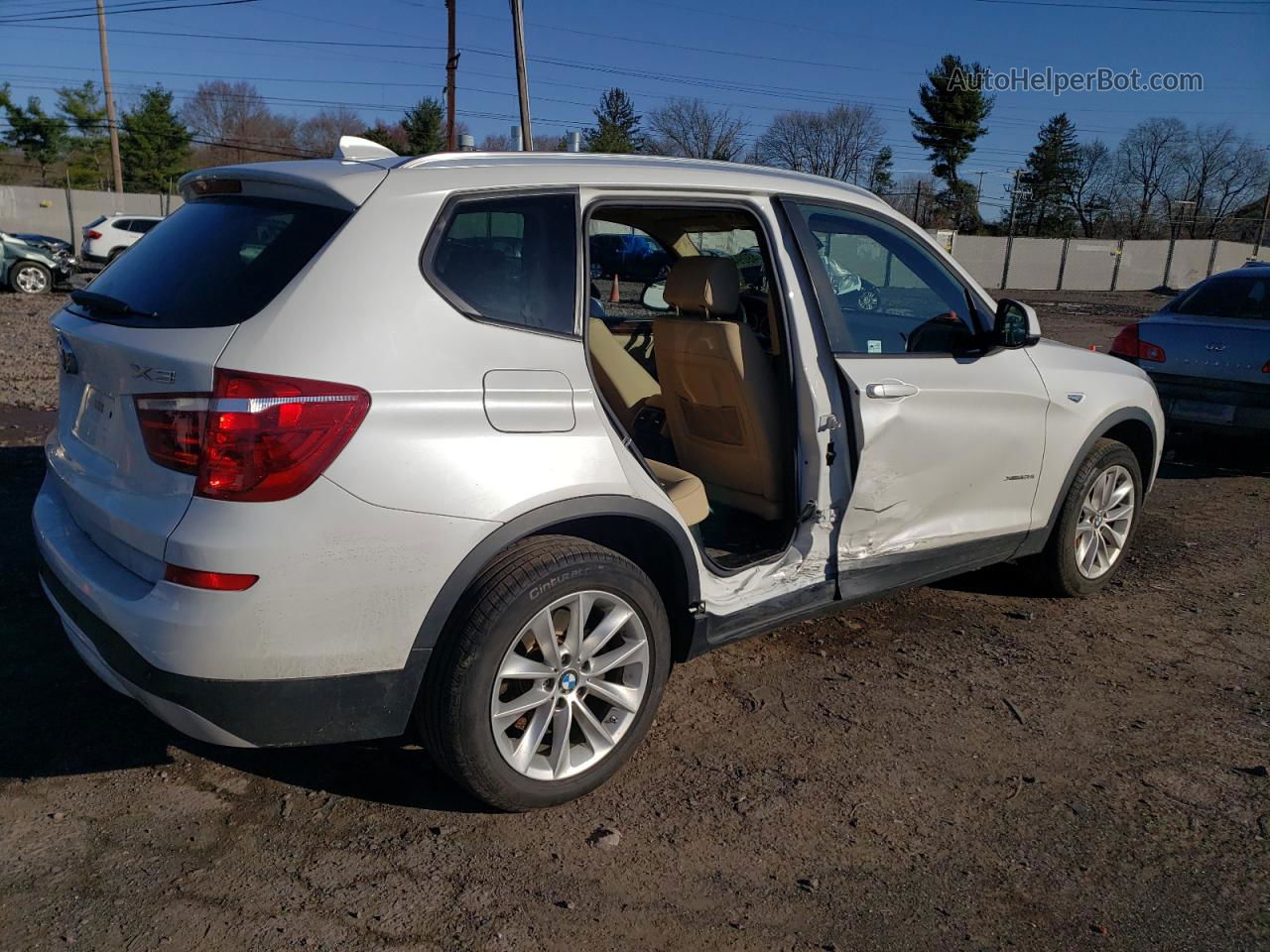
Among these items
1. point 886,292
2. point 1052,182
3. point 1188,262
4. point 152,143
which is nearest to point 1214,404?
point 886,292

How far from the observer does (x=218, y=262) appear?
271 centimetres

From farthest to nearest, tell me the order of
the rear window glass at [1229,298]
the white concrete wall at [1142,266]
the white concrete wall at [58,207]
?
1. the white concrete wall at [1142,266]
2. the white concrete wall at [58,207]
3. the rear window glass at [1229,298]

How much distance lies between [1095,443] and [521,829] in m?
3.32

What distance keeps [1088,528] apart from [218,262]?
4017mm

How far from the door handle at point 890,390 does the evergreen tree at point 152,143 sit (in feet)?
185

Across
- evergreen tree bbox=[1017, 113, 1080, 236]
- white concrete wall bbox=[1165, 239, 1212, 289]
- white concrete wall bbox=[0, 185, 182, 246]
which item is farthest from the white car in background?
evergreen tree bbox=[1017, 113, 1080, 236]

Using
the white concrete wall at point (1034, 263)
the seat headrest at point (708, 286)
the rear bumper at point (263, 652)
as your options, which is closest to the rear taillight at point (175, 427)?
the rear bumper at point (263, 652)

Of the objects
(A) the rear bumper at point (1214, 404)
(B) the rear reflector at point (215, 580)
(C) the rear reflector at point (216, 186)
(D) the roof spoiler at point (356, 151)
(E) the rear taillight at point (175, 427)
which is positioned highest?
(D) the roof spoiler at point (356, 151)

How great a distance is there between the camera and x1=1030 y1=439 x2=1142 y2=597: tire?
4.53 meters

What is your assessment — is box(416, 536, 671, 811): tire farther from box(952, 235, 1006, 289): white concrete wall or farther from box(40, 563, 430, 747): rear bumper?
box(952, 235, 1006, 289): white concrete wall

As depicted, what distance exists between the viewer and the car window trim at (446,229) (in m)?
2.60

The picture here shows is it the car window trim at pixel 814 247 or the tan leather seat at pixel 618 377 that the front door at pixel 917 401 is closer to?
the car window trim at pixel 814 247

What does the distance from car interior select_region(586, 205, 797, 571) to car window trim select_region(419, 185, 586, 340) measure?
10.4 inches

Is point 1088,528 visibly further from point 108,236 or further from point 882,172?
point 882,172
